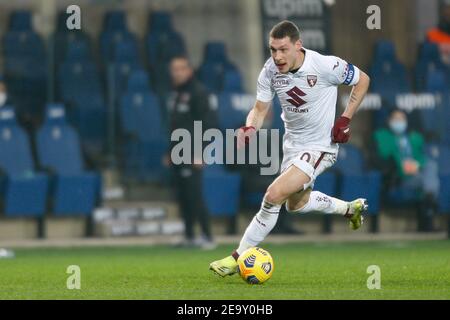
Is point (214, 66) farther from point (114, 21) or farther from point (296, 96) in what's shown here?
point (296, 96)

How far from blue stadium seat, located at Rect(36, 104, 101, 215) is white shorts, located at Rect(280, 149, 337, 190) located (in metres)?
6.13

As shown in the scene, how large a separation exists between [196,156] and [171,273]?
4335mm

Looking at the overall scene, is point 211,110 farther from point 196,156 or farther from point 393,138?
point 393,138

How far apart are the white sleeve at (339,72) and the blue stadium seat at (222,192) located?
6.59 metres

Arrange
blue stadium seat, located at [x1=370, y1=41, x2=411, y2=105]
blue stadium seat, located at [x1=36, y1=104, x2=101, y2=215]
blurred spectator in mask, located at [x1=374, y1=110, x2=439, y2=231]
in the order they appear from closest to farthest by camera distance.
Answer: blue stadium seat, located at [x1=36, y1=104, x2=101, y2=215]
blurred spectator in mask, located at [x1=374, y1=110, x2=439, y2=231]
blue stadium seat, located at [x1=370, y1=41, x2=411, y2=105]

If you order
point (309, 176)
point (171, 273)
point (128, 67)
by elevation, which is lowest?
point (171, 273)

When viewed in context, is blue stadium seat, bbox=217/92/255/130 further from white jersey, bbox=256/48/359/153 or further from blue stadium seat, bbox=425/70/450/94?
white jersey, bbox=256/48/359/153

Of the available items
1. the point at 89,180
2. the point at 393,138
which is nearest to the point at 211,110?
the point at 89,180

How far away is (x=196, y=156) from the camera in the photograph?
50.9 ft

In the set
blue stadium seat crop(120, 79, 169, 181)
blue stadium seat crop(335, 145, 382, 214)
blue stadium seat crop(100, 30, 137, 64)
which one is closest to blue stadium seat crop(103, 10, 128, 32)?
blue stadium seat crop(100, 30, 137, 64)

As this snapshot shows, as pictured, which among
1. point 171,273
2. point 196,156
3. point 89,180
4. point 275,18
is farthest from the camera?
point 275,18

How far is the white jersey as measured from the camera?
34.8 ft

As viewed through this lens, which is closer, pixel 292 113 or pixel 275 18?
pixel 292 113

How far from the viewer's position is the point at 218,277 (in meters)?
10.7
